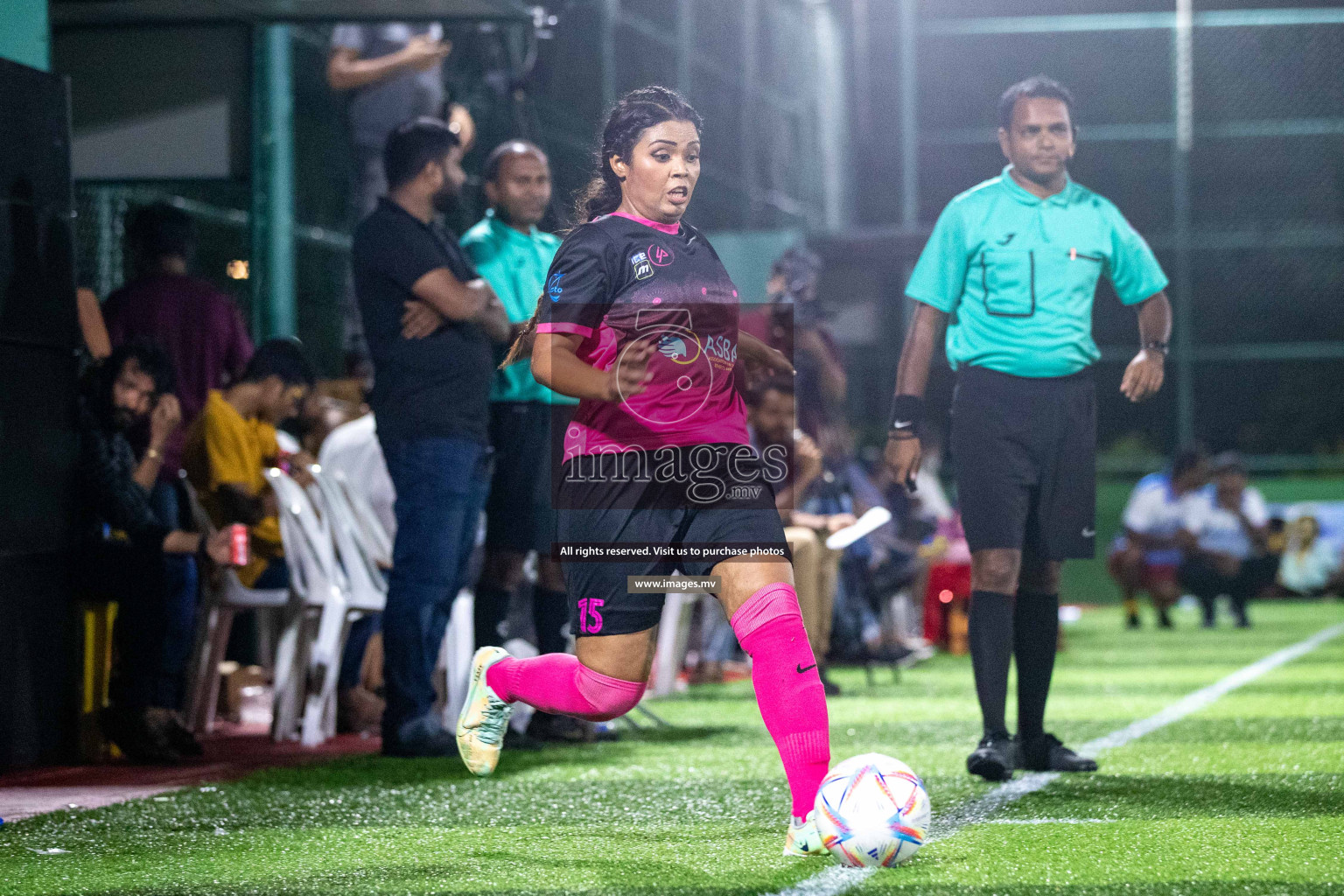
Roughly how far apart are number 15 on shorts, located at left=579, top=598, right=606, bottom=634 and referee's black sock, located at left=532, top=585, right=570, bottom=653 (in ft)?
9.57

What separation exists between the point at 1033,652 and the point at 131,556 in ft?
11.3

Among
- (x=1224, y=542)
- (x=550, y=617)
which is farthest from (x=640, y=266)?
(x=1224, y=542)

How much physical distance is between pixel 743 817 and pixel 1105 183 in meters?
20.5

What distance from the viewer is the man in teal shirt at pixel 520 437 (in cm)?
721

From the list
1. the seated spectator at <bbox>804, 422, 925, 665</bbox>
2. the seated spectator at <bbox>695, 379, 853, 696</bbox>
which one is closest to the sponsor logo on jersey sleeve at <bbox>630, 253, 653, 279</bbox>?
the seated spectator at <bbox>695, 379, 853, 696</bbox>

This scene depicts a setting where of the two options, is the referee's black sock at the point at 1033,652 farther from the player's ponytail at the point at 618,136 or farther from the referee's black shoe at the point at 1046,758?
the player's ponytail at the point at 618,136

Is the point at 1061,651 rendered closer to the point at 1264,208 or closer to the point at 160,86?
the point at 160,86

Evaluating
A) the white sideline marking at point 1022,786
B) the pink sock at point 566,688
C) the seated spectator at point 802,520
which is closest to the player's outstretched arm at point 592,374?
the pink sock at point 566,688

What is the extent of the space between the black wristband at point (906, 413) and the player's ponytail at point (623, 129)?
1628mm

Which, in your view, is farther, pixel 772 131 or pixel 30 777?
pixel 772 131

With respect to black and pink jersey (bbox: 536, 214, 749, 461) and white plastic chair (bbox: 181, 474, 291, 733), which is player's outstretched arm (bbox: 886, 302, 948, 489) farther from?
white plastic chair (bbox: 181, 474, 291, 733)

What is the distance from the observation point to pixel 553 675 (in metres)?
4.62

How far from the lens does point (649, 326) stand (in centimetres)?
439

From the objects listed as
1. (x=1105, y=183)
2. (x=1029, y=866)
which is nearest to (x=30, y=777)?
(x=1029, y=866)
